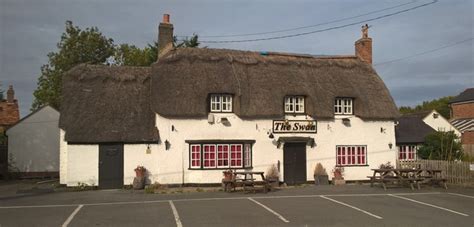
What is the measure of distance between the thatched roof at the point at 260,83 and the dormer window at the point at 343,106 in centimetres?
31

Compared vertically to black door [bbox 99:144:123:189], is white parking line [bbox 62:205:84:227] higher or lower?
lower

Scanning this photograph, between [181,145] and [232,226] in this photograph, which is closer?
[232,226]

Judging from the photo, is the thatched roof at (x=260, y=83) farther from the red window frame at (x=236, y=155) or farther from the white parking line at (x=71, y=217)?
the white parking line at (x=71, y=217)

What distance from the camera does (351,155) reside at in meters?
22.7

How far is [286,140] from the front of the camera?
70.4ft

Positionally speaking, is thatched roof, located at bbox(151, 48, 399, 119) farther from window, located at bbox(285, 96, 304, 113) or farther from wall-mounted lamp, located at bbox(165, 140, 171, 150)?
wall-mounted lamp, located at bbox(165, 140, 171, 150)

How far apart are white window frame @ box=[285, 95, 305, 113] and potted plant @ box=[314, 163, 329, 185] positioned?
2.85 metres

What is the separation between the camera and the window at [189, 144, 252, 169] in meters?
20.8

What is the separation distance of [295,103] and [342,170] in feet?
13.1

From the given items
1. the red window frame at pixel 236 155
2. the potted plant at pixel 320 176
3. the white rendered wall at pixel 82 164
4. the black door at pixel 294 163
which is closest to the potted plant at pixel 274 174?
the black door at pixel 294 163

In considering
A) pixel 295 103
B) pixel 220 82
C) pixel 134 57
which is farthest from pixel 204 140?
pixel 134 57

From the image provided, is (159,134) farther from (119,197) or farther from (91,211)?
(91,211)

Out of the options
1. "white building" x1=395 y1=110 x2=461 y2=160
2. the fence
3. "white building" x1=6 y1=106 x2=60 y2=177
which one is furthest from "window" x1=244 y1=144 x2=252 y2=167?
"white building" x1=6 y1=106 x2=60 y2=177

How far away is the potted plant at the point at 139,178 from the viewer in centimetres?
1962
